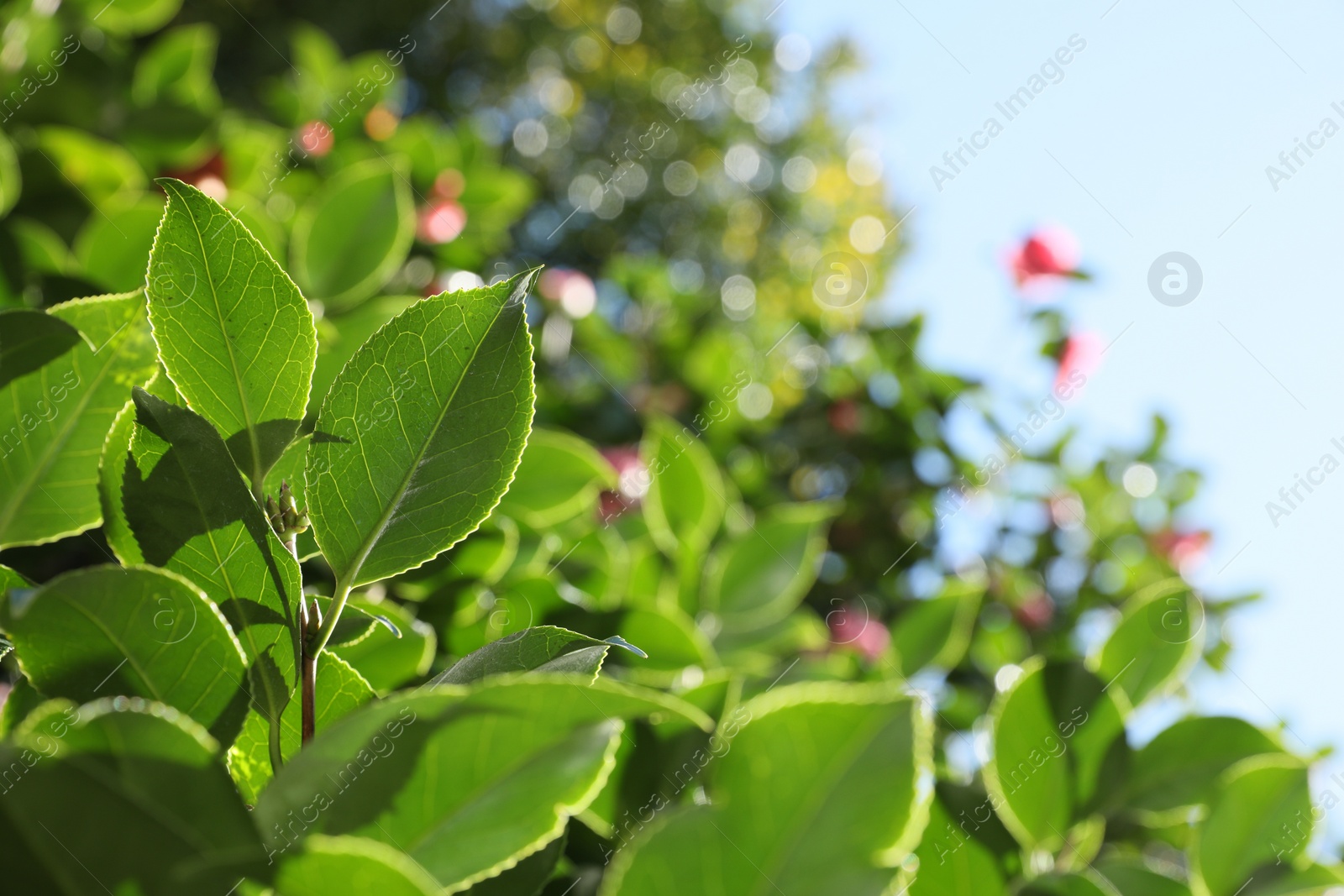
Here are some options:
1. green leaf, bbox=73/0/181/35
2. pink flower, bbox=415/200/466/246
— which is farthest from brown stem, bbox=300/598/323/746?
green leaf, bbox=73/0/181/35

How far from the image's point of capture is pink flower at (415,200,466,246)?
1.24 meters

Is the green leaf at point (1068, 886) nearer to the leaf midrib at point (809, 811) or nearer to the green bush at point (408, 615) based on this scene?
the green bush at point (408, 615)

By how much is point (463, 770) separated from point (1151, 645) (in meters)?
0.46

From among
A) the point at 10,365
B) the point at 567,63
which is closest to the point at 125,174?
the point at 10,365

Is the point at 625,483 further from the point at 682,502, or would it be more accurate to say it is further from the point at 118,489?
the point at 118,489

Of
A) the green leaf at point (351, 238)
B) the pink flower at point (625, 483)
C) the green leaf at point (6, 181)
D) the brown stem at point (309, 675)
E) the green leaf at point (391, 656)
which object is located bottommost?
the pink flower at point (625, 483)

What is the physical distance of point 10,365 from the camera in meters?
0.36

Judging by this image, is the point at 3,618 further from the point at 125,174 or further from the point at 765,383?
the point at 765,383

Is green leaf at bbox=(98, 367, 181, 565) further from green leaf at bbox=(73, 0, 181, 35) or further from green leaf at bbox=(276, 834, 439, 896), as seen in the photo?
green leaf at bbox=(73, 0, 181, 35)

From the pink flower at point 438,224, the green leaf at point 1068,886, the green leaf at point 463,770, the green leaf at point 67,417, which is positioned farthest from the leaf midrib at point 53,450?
the pink flower at point 438,224

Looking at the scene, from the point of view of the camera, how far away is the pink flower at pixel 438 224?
1237mm

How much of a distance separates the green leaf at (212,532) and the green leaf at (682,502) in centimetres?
64

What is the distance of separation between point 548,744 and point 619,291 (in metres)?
1.65

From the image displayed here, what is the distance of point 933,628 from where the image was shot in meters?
0.96
